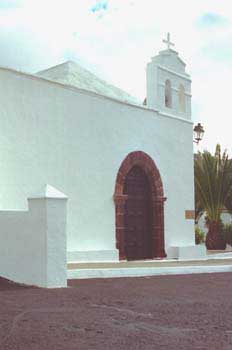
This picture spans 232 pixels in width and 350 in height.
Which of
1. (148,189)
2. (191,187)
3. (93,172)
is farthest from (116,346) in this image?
(191,187)

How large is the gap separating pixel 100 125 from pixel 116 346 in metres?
8.60

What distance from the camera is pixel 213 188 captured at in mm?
20781

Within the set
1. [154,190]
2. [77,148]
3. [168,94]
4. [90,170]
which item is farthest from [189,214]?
[77,148]

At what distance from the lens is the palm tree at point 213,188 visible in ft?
67.8

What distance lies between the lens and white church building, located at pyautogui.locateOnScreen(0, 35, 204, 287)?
28.7ft

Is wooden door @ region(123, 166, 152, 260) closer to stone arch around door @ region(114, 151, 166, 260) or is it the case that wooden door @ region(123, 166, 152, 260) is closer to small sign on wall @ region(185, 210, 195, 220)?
stone arch around door @ region(114, 151, 166, 260)

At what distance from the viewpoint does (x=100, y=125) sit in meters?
12.8

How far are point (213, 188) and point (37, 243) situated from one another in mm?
13254

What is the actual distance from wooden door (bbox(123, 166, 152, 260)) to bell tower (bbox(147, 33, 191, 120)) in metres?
2.17

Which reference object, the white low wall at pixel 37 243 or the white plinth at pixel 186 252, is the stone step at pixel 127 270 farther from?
the white plinth at pixel 186 252

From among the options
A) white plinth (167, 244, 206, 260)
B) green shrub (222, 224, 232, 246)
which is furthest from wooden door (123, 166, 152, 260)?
green shrub (222, 224, 232, 246)

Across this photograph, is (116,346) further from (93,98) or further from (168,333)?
(93,98)

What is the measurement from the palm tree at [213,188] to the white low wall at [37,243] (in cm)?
1279

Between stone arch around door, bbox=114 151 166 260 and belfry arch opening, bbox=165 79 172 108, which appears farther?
belfry arch opening, bbox=165 79 172 108
